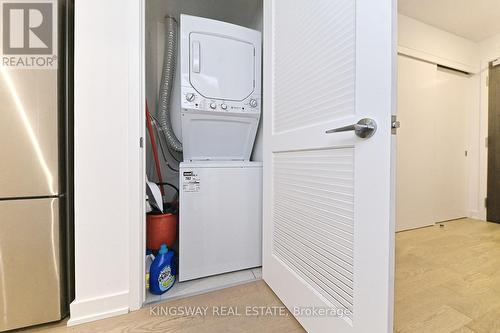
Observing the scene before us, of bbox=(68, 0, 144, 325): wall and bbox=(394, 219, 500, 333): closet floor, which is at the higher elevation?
bbox=(68, 0, 144, 325): wall

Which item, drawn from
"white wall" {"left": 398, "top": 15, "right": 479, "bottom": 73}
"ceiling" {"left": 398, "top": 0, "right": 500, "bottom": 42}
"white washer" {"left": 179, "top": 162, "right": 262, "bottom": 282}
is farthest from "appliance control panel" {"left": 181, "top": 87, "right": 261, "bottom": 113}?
"ceiling" {"left": 398, "top": 0, "right": 500, "bottom": 42}

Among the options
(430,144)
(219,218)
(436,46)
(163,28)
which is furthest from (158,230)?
(436,46)

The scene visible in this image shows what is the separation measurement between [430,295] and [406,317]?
11.6 inches

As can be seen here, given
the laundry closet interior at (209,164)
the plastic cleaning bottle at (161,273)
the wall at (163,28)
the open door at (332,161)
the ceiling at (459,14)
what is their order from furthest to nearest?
the ceiling at (459,14), the wall at (163,28), the laundry closet interior at (209,164), the plastic cleaning bottle at (161,273), the open door at (332,161)

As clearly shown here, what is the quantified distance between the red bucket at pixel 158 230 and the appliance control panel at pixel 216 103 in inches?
28.2

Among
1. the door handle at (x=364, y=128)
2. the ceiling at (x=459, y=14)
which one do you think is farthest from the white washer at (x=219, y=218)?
the ceiling at (x=459, y=14)

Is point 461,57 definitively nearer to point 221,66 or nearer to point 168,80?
point 221,66

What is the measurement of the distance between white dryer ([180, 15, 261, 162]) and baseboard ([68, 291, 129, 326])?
0.89 meters

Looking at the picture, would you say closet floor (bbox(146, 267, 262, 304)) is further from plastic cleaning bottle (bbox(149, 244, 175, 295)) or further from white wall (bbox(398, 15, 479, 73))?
white wall (bbox(398, 15, 479, 73))

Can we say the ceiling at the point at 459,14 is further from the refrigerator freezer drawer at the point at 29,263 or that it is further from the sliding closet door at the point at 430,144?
the refrigerator freezer drawer at the point at 29,263

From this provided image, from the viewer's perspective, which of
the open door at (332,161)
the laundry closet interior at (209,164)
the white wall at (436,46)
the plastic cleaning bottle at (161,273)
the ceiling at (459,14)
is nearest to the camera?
the open door at (332,161)

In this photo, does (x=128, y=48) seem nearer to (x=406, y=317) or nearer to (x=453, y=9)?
(x=406, y=317)

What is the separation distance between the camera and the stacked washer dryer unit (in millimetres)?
1348

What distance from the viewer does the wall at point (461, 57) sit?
2270 mm
